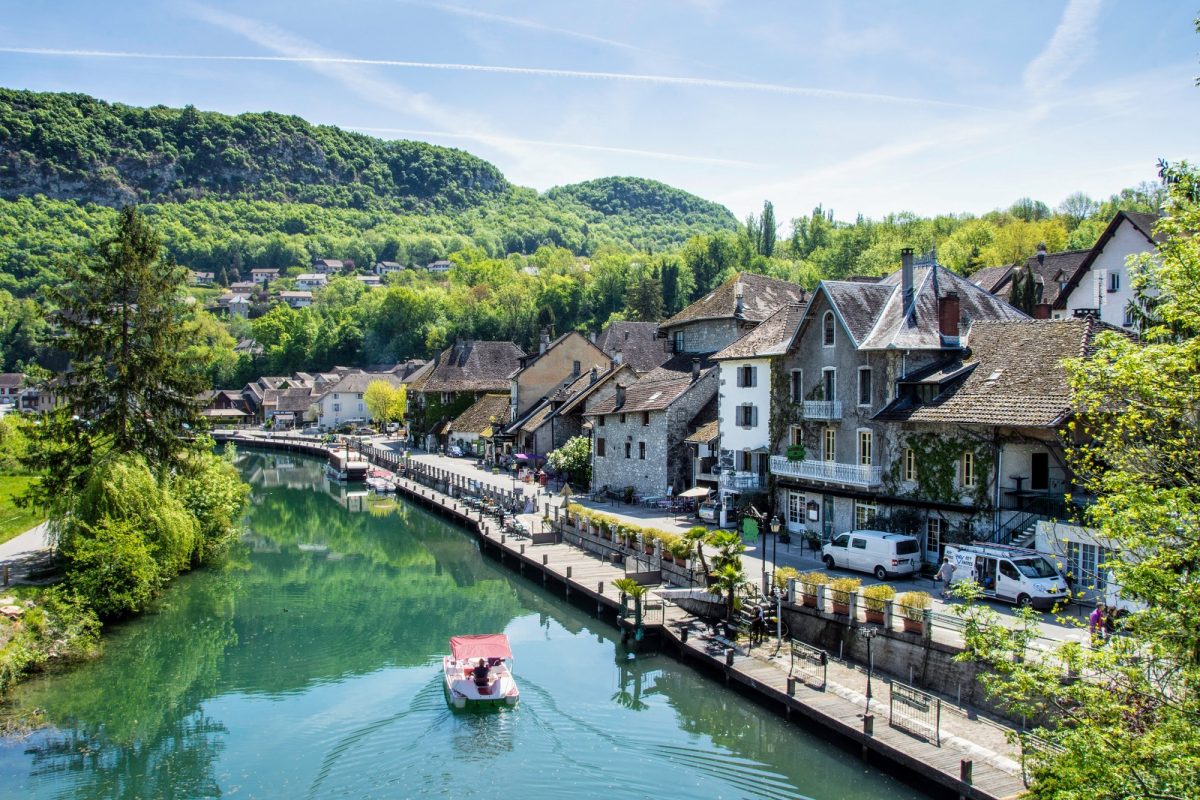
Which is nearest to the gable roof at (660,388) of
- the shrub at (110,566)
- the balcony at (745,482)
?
the balcony at (745,482)

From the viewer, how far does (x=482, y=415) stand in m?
74.8

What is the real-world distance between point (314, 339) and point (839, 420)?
125242mm

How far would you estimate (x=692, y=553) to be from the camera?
28.3 metres

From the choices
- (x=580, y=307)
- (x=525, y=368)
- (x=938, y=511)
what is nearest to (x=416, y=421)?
(x=525, y=368)

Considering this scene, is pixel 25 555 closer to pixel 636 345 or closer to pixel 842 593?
pixel 842 593

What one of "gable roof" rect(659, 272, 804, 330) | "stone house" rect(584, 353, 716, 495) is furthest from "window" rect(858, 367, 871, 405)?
"gable roof" rect(659, 272, 804, 330)

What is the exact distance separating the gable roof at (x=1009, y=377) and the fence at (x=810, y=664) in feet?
28.4

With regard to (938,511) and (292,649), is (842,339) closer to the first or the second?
(938,511)

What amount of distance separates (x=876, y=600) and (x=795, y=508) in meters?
12.7

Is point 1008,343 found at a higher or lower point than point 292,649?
higher

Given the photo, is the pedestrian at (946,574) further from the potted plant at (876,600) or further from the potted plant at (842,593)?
the potted plant at (876,600)

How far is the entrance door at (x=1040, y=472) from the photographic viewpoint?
83.9ft

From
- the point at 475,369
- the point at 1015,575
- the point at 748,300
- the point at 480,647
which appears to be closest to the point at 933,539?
the point at 1015,575

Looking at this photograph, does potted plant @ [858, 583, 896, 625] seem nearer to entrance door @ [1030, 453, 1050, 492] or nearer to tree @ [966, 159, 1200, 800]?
entrance door @ [1030, 453, 1050, 492]
